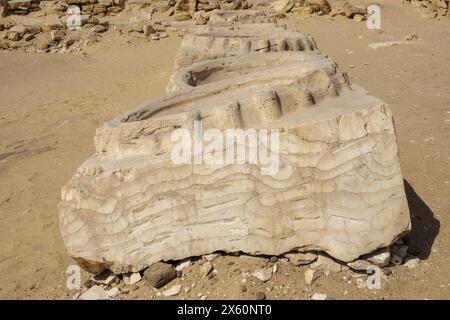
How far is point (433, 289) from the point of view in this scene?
2.15 metres

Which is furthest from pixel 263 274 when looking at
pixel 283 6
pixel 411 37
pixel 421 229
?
pixel 283 6

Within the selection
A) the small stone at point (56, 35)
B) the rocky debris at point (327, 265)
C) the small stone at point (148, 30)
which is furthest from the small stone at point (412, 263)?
the small stone at point (56, 35)

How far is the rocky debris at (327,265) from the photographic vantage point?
87.8 inches

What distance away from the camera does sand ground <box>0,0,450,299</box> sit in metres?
2.23

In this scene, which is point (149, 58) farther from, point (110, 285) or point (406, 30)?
point (110, 285)

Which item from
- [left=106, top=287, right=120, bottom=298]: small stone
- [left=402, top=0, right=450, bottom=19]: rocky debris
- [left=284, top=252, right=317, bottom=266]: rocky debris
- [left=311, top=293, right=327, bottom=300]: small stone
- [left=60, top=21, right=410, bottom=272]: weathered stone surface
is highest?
[left=60, top=21, right=410, bottom=272]: weathered stone surface

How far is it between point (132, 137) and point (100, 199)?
0.36 m

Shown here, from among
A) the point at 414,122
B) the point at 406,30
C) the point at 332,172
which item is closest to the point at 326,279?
the point at 332,172

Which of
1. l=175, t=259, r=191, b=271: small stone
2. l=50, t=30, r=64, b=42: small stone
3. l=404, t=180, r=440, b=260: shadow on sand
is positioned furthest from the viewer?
l=50, t=30, r=64, b=42: small stone

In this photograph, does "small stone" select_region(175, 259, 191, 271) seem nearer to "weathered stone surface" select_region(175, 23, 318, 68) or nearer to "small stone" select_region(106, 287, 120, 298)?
"small stone" select_region(106, 287, 120, 298)

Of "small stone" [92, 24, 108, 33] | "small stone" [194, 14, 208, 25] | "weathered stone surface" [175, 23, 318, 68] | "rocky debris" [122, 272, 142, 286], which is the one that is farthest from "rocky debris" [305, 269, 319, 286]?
"small stone" [92, 24, 108, 33]

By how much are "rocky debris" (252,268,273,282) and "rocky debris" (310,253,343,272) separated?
0.21m

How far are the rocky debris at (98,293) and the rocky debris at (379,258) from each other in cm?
125

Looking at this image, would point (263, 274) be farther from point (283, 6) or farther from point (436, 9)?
point (436, 9)
